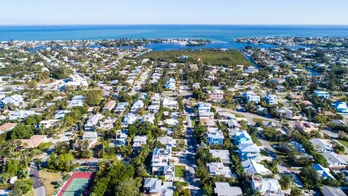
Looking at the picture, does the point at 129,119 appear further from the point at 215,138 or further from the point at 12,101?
the point at 12,101

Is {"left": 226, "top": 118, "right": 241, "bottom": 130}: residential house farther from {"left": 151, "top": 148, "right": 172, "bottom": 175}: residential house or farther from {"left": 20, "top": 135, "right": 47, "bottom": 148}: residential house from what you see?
{"left": 20, "top": 135, "right": 47, "bottom": 148}: residential house

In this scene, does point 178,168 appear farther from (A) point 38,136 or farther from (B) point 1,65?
(B) point 1,65

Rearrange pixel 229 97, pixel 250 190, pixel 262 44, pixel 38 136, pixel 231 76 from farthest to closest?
pixel 262 44 < pixel 231 76 < pixel 229 97 < pixel 38 136 < pixel 250 190

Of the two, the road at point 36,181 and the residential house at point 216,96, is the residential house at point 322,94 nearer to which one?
the residential house at point 216,96

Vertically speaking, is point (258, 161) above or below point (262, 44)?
below

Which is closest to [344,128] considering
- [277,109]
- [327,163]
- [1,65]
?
[277,109]

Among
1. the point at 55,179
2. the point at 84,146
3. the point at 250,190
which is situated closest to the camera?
the point at 250,190

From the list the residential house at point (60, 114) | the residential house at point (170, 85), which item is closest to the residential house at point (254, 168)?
the residential house at point (60, 114)
